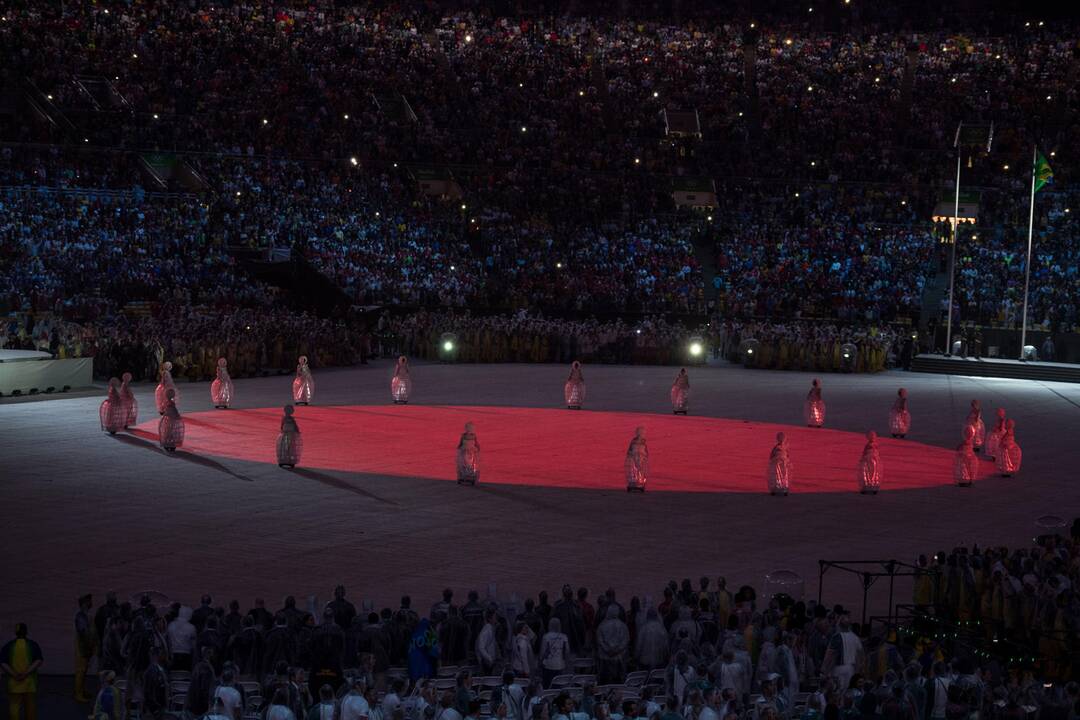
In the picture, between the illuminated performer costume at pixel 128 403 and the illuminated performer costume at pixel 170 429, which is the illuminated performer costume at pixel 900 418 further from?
the illuminated performer costume at pixel 128 403

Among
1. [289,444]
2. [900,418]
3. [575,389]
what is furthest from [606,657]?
[575,389]

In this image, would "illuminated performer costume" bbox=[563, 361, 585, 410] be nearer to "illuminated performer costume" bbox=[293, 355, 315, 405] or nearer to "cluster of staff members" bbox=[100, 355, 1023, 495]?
"cluster of staff members" bbox=[100, 355, 1023, 495]

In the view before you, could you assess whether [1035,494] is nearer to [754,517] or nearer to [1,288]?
[754,517]

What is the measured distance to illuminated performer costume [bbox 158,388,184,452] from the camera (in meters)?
25.5

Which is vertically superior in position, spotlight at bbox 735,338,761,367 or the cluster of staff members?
spotlight at bbox 735,338,761,367

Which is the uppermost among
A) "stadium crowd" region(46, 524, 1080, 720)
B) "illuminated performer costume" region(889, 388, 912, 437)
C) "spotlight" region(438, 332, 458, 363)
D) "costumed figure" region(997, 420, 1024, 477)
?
"spotlight" region(438, 332, 458, 363)

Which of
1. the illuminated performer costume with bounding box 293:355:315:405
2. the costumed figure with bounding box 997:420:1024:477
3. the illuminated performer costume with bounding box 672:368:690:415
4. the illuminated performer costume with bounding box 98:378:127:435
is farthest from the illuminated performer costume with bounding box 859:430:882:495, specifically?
the illuminated performer costume with bounding box 98:378:127:435

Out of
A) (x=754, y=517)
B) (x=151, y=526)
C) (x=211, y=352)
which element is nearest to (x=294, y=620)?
(x=151, y=526)

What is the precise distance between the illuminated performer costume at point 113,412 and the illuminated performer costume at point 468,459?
852 centimetres

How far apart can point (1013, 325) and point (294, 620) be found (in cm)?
4120

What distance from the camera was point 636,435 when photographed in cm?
2264

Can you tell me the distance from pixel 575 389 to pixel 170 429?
10.7 m

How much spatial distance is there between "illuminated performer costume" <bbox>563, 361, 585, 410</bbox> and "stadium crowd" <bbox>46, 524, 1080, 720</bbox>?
57.8ft

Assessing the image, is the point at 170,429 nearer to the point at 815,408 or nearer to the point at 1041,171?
the point at 815,408
